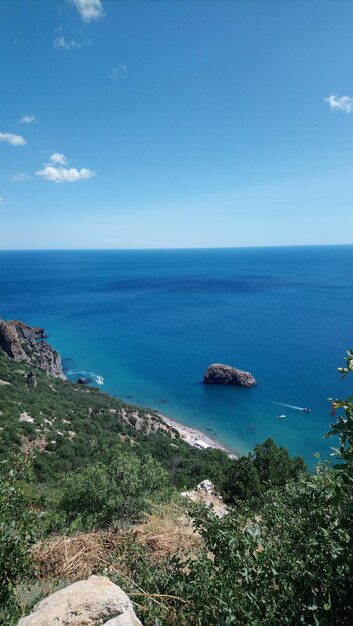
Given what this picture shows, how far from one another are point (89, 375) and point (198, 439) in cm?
3170

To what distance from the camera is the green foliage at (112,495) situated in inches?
486

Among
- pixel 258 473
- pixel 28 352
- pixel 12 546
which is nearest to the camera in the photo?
pixel 12 546

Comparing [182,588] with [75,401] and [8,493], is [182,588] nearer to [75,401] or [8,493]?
[8,493]

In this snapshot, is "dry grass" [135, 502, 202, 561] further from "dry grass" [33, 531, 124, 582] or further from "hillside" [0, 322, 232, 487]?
"hillside" [0, 322, 232, 487]

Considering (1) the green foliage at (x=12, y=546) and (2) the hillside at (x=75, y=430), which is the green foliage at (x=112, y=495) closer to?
(1) the green foliage at (x=12, y=546)

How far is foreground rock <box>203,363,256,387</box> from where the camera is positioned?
67062 millimetres

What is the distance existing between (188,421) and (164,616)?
173ft

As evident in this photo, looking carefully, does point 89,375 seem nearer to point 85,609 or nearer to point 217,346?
point 217,346

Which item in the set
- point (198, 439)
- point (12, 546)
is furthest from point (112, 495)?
point (198, 439)

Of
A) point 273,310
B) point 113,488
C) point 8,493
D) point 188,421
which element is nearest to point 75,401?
point 188,421

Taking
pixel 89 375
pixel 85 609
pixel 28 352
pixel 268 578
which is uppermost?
pixel 268 578

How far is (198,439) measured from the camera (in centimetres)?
4884

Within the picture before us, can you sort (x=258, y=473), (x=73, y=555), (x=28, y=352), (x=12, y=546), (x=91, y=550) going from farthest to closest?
(x=28, y=352) → (x=258, y=473) → (x=91, y=550) → (x=73, y=555) → (x=12, y=546)

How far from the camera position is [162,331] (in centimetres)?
10419
